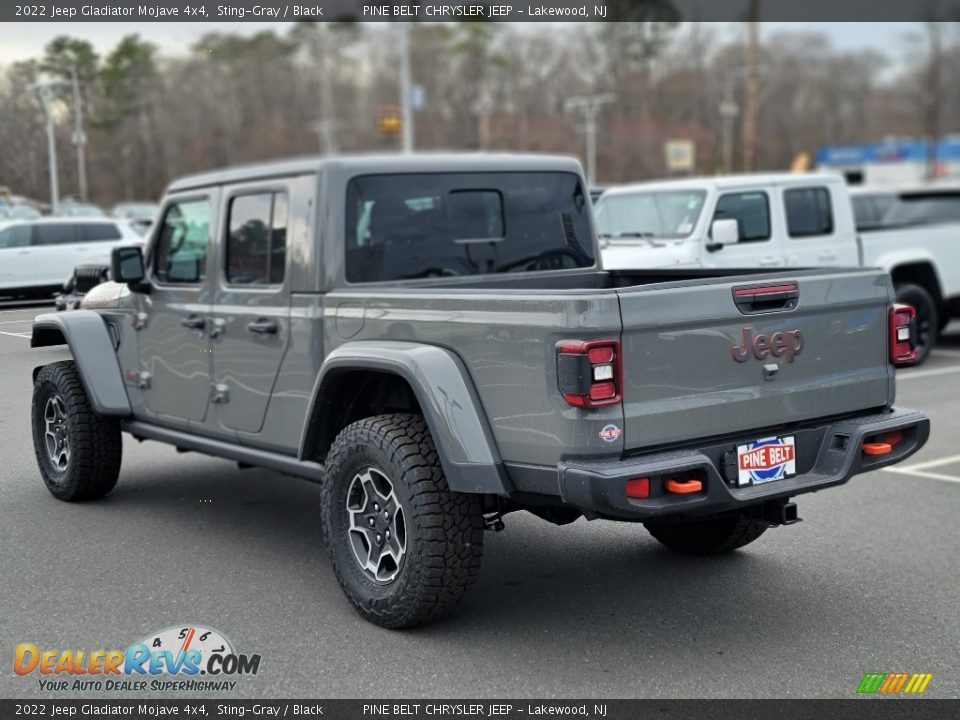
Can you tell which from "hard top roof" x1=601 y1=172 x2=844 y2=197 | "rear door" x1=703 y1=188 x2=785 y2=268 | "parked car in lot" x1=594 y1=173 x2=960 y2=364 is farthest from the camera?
"hard top roof" x1=601 y1=172 x2=844 y2=197

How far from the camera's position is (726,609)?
4883mm

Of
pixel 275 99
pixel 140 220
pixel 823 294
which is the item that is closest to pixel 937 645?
pixel 823 294

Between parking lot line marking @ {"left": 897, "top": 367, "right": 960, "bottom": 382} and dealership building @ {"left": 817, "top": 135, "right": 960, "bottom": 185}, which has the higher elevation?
dealership building @ {"left": 817, "top": 135, "right": 960, "bottom": 185}

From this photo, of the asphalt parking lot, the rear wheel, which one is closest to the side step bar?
the asphalt parking lot

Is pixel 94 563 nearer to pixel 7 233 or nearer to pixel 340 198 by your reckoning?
pixel 7 233

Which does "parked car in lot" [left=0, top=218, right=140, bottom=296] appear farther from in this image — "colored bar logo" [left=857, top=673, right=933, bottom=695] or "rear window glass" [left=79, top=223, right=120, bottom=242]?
"colored bar logo" [left=857, top=673, right=933, bottom=695]

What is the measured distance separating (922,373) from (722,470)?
9.01 metres

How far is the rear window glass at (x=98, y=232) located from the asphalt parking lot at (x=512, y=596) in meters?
0.92

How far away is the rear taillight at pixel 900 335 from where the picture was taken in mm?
4984

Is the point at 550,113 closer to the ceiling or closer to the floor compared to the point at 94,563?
closer to the ceiling

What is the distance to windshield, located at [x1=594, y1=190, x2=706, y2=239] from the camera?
11.2 metres

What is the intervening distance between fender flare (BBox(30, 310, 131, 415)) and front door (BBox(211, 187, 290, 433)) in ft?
2.87

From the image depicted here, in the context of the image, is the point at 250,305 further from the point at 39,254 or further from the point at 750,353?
the point at 750,353

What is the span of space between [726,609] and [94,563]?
9.67 ft
